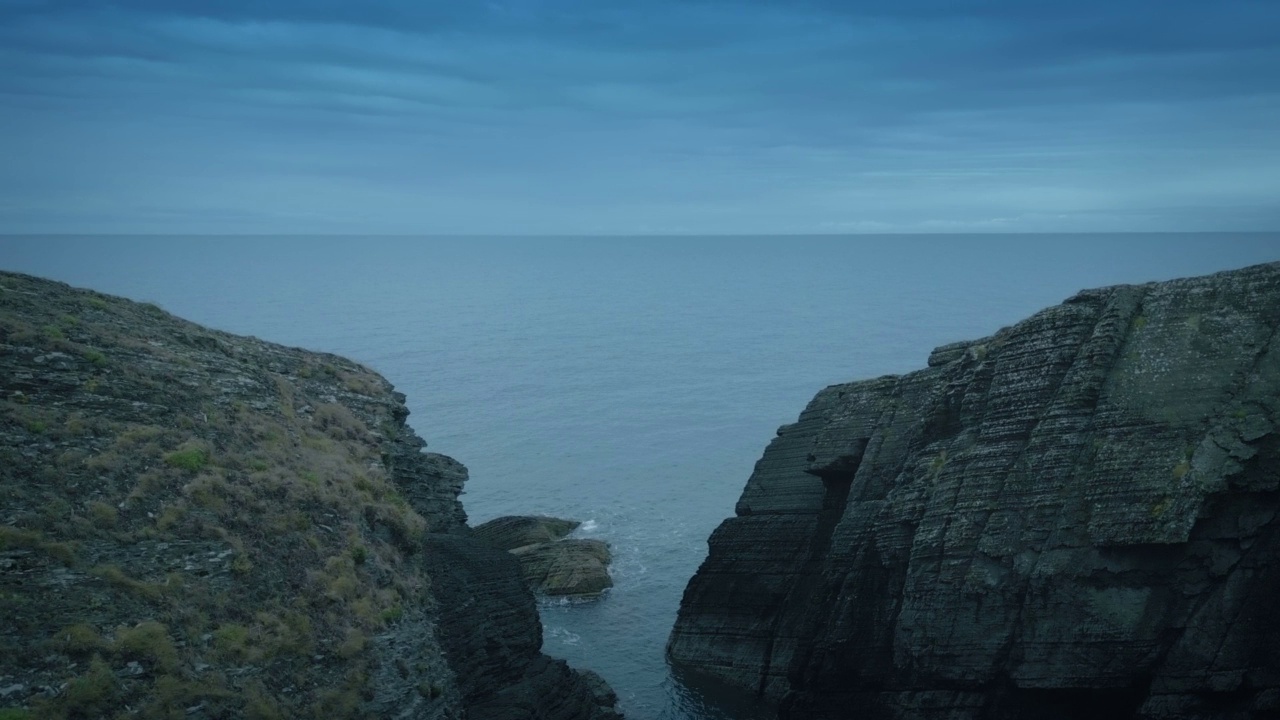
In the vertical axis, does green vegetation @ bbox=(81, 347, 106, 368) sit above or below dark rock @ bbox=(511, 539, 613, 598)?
above

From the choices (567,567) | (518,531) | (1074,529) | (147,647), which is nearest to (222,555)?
(147,647)

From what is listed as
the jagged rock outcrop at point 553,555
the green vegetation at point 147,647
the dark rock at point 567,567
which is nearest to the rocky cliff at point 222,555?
the green vegetation at point 147,647

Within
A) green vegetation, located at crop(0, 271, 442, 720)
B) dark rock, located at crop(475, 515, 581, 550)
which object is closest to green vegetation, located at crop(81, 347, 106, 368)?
green vegetation, located at crop(0, 271, 442, 720)

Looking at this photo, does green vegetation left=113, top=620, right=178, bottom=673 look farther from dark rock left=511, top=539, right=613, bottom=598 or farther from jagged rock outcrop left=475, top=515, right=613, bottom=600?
dark rock left=511, top=539, right=613, bottom=598

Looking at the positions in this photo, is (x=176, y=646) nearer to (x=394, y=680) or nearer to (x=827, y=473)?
(x=394, y=680)

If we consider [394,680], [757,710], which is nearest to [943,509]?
[757,710]

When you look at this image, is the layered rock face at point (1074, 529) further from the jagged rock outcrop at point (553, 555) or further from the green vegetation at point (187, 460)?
the green vegetation at point (187, 460)
